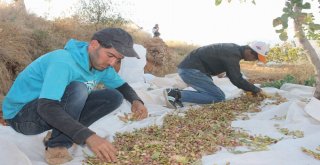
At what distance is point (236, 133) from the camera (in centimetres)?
312

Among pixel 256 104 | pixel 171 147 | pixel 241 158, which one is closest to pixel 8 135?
pixel 171 147

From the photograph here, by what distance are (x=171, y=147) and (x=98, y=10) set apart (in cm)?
878

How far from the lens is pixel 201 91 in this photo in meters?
4.84

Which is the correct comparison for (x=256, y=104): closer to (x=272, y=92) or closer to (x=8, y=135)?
(x=272, y=92)

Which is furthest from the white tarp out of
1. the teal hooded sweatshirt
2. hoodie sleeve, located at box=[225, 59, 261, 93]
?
hoodie sleeve, located at box=[225, 59, 261, 93]

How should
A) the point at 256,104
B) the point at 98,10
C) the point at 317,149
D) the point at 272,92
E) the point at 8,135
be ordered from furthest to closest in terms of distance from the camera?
the point at 98,10, the point at 272,92, the point at 256,104, the point at 8,135, the point at 317,149

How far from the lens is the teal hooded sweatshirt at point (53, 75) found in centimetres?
211

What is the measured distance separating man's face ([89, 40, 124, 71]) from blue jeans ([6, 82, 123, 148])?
0.59 feet

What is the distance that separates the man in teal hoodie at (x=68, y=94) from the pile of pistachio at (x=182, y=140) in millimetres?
240

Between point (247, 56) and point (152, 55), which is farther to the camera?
point (152, 55)

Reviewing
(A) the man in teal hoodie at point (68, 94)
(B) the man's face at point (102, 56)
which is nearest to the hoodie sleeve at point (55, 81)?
(A) the man in teal hoodie at point (68, 94)

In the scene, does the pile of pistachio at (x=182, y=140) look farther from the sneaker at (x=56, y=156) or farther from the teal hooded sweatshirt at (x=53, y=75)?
the teal hooded sweatshirt at (x=53, y=75)

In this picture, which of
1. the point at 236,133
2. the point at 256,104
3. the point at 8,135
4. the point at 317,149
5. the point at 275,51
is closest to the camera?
the point at 317,149

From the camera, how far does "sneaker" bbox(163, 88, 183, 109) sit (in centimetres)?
455
